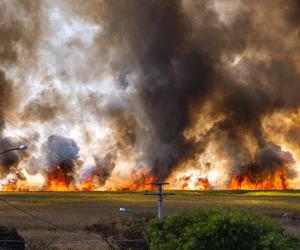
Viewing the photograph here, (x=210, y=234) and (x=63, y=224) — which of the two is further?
(x=63, y=224)

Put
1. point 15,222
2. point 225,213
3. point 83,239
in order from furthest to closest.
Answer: point 15,222
point 83,239
point 225,213

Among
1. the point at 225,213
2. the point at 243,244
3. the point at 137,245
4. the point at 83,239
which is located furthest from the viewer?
the point at 83,239

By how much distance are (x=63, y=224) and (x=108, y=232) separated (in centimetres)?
1980

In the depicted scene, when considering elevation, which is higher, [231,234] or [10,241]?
[10,241]

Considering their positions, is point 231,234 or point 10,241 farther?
point 10,241

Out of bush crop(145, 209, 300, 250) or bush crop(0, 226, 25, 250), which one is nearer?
bush crop(145, 209, 300, 250)

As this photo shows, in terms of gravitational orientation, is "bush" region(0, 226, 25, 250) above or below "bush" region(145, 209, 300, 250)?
above

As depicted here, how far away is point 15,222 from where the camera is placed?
65500mm

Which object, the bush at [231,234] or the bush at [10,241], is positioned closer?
the bush at [231,234]

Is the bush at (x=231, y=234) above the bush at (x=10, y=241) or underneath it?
underneath

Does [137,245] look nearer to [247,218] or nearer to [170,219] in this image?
[170,219]

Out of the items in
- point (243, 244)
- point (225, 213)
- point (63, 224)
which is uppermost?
point (63, 224)

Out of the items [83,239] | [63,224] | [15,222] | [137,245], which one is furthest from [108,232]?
[15,222]

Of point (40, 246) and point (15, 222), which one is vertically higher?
point (15, 222)
